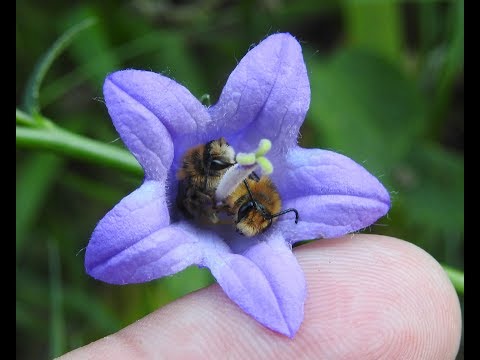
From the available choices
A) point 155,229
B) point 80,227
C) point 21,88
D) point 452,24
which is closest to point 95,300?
point 80,227

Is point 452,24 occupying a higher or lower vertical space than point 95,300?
higher

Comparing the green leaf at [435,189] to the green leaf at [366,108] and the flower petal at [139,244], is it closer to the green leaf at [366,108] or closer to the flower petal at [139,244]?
the green leaf at [366,108]

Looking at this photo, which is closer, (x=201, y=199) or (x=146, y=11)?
(x=201, y=199)

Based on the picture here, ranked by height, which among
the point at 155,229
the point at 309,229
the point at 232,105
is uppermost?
the point at 232,105

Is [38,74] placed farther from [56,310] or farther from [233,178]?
[56,310]

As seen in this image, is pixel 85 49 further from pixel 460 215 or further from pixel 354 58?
pixel 460 215

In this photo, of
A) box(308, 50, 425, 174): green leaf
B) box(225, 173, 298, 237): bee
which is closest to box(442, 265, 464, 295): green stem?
box(225, 173, 298, 237): bee
